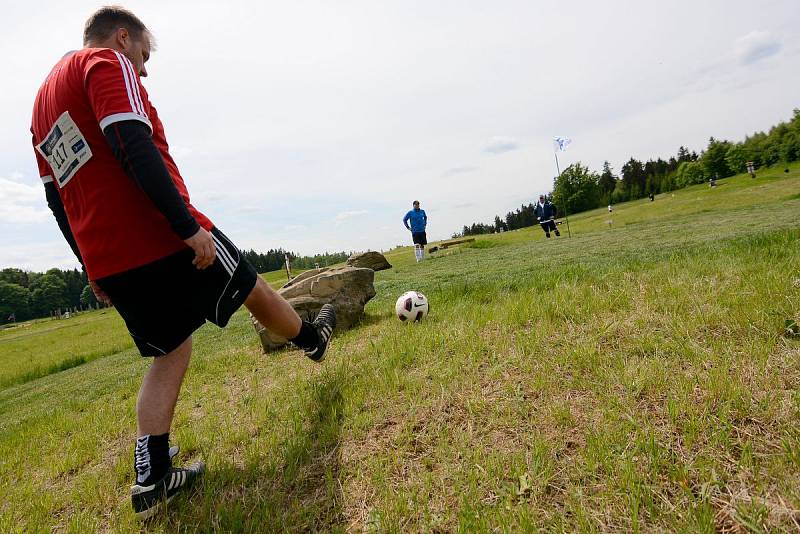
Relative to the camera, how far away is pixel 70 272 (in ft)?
390

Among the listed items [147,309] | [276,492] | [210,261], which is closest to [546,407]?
[276,492]

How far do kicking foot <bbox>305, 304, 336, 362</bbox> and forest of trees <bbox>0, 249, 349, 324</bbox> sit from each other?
9154 cm

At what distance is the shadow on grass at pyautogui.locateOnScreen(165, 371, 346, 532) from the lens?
1.92m

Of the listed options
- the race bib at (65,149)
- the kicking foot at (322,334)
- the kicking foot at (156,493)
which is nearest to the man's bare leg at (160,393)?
the kicking foot at (156,493)

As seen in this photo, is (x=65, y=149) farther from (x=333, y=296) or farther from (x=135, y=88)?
(x=333, y=296)

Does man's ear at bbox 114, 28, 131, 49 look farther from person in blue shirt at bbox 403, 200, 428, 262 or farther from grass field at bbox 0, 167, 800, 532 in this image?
person in blue shirt at bbox 403, 200, 428, 262

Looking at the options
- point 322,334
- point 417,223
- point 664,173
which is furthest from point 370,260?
point 664,173

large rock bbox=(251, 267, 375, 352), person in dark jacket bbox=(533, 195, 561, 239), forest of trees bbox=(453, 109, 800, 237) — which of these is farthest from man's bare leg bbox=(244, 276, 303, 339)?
forest of trees bbox=(453, 109, 800, 237)

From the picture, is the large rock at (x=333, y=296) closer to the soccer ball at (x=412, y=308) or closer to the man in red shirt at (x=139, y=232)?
the soccer ball at (x=412, y=308)

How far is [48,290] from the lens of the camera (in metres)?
106

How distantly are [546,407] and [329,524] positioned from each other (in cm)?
132

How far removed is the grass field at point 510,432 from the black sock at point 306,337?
429 mm

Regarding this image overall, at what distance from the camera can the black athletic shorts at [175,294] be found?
2.24 meters

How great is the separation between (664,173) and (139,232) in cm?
11495
